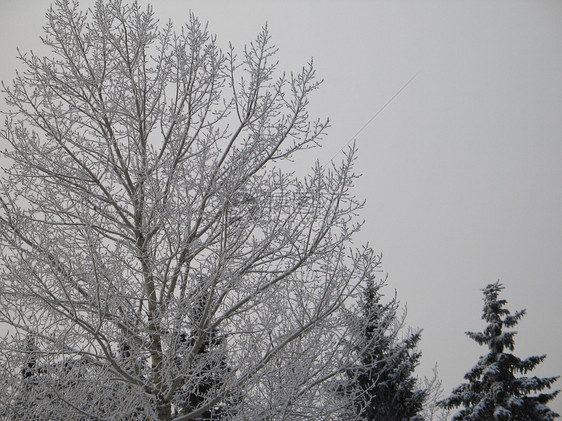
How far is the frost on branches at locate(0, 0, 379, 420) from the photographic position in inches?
177

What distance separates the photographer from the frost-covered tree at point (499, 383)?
15141 millimetres

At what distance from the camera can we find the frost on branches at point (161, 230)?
451 cm

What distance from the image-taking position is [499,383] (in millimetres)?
15516

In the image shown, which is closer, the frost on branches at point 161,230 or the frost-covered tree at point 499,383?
the frost on branches at point 161,230

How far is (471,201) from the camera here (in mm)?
49094

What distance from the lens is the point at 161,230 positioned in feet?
16.3

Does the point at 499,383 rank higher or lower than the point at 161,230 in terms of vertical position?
higher

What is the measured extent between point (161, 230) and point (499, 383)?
1446 centimetres

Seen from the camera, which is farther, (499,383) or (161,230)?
(499,383)

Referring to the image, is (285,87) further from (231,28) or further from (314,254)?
(231,28)

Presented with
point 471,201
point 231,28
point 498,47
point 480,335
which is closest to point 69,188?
point 480,335

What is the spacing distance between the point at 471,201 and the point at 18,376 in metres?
49.6

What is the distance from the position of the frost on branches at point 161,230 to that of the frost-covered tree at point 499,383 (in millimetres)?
12497

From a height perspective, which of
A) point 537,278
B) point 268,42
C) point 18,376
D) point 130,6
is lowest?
point 18,376
